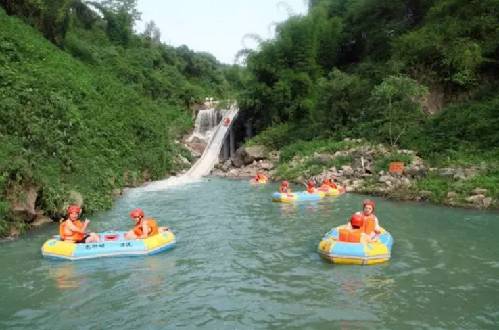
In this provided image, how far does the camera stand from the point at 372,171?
20.6 meters

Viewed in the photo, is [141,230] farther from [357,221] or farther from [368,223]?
[368,223]

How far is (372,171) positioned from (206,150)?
1511 cm

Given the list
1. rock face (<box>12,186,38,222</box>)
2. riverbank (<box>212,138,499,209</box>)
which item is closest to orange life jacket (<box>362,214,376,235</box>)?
riverbank (<box>212,138,499,209</box>)

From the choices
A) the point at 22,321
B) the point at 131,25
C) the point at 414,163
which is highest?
the point at 131,25

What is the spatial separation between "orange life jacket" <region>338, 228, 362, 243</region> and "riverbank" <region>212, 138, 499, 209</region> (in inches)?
Result: 272

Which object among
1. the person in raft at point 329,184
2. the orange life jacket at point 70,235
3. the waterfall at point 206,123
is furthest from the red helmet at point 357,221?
the waterfall at point 206,123

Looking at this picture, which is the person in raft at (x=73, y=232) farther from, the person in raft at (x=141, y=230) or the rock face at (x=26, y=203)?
the rock face at (x=26, y=203)

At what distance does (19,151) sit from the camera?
1398 cm

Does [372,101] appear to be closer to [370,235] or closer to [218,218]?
[218,218]

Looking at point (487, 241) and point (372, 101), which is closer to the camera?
point (487, 241)

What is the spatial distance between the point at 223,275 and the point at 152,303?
1.75 metres

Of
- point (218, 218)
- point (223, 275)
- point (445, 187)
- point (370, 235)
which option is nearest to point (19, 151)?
point (218, 218)

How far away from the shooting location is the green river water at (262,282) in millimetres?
7203

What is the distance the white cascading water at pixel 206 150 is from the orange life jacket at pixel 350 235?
12.7 m
